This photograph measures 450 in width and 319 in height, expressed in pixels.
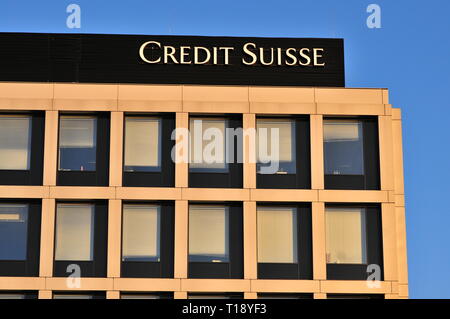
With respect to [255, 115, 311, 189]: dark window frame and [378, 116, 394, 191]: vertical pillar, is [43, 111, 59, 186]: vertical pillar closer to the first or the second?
[255, 115, 311, 189]: dark window frame

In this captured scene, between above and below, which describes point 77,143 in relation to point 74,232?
above

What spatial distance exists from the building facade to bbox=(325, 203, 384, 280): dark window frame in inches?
2.2

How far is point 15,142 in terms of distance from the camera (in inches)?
1772

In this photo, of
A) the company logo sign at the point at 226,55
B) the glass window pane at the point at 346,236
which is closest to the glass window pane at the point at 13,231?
the company logo sign at the point at 226,55

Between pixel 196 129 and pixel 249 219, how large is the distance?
5195mm

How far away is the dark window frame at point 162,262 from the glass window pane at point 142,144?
6.12 feet

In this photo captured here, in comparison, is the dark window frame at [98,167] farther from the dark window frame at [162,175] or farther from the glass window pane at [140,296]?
the glass window pane at [140,296]

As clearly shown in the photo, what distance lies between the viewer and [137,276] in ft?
141

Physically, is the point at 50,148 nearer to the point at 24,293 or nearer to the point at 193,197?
the point at 24,293

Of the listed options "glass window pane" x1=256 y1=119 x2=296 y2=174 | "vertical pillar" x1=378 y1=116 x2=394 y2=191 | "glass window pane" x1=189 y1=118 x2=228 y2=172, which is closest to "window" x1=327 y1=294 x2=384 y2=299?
"vertical pillar" x1=378 y1=116 x2=394 y2=191

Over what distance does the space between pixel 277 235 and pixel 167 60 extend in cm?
1058

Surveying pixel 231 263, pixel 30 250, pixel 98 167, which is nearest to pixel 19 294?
pixel 30 250
